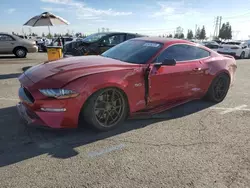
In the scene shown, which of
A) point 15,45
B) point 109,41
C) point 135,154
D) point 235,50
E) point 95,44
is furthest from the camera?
point 235,50

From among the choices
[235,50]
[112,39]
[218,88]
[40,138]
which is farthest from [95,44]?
[235,50]

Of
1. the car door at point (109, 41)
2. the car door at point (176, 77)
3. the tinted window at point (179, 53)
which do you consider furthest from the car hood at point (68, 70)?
the car door at point (109, 41)

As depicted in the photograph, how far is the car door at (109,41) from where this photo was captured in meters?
10.1

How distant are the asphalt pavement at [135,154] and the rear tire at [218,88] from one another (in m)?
0.93

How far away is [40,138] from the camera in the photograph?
138 inches

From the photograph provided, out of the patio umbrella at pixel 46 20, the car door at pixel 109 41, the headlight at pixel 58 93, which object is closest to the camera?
the headlight at pixel 58 93

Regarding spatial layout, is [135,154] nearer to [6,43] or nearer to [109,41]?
[109,41]

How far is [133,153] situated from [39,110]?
143 centimetres

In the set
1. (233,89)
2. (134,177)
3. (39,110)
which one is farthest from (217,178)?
(233,89)

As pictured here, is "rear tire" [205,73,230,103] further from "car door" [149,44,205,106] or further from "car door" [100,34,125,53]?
"car door" [100,34,125,53]

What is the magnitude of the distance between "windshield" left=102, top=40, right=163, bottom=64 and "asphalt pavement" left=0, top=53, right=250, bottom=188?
1.13 metres

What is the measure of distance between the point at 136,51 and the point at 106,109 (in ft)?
4.57

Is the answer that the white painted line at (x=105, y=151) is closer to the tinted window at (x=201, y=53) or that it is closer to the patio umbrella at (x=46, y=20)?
the tinted window at (x=201, y=53)

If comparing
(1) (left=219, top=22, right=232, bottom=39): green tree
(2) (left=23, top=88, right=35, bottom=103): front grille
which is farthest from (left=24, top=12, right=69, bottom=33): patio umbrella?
(1) (left=219, top=22, right=232, bottom=39): green tree
